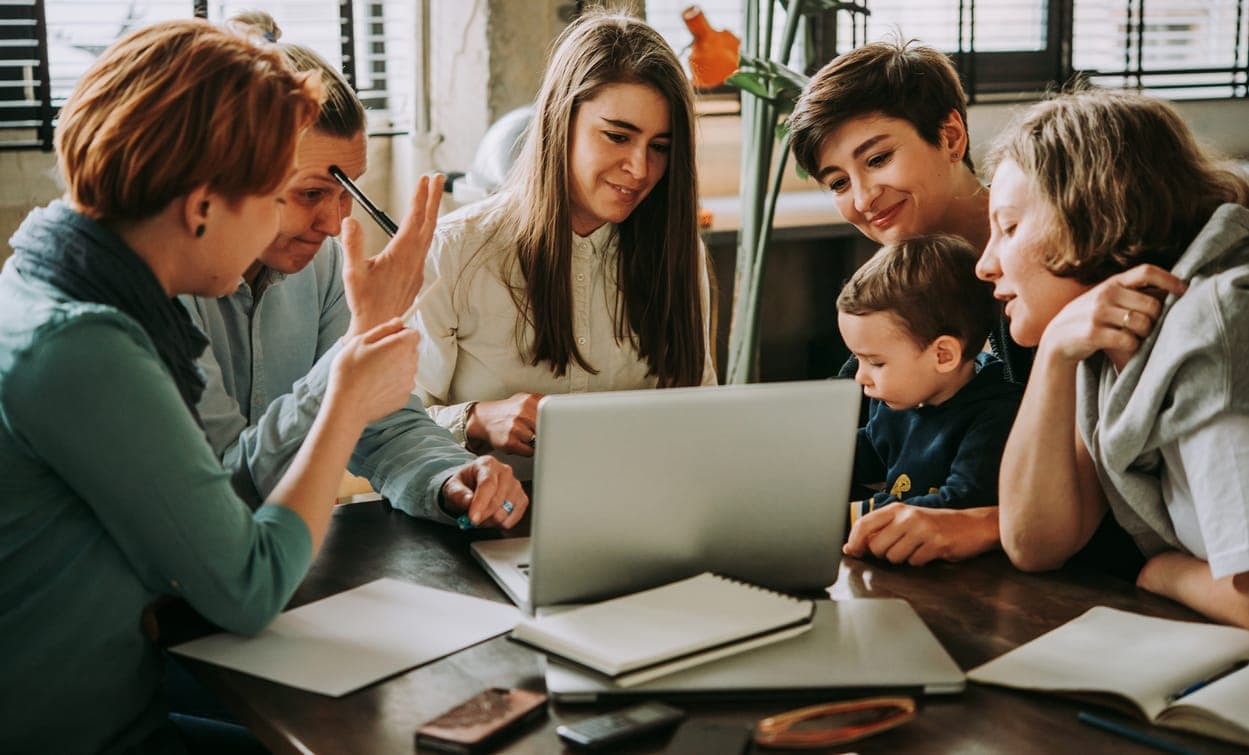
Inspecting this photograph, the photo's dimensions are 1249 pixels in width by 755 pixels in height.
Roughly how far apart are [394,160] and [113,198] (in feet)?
8.33

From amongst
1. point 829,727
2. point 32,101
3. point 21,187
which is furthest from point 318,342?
point 32,101

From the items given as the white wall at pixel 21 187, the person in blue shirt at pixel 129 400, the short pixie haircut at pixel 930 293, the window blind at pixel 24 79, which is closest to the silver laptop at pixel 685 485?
Answer: the person in blue shirt at pixel 129 400

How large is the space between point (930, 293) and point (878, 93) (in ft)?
1.25

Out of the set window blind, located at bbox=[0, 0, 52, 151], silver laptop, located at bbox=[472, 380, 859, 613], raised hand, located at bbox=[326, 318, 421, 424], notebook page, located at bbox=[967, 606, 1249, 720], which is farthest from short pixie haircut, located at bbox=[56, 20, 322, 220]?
window blind, located at bbox=[0, 0, 52, 151]

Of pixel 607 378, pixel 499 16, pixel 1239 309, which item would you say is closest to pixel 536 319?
pixel 607 378

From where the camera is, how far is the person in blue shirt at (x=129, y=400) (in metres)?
1.03

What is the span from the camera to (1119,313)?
1244mm

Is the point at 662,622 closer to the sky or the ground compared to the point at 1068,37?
closer to the ground

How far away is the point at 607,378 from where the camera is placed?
2064 mm

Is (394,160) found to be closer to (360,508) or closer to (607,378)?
(607,378)

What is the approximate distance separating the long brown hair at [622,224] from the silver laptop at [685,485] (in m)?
0.84

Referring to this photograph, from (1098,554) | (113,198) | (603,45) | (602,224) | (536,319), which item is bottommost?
(1098,554)

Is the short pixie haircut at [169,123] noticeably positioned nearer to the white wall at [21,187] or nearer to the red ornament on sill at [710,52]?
the red ornament on sill at [710,52]

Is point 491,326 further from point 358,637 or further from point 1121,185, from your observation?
point 1121,185
